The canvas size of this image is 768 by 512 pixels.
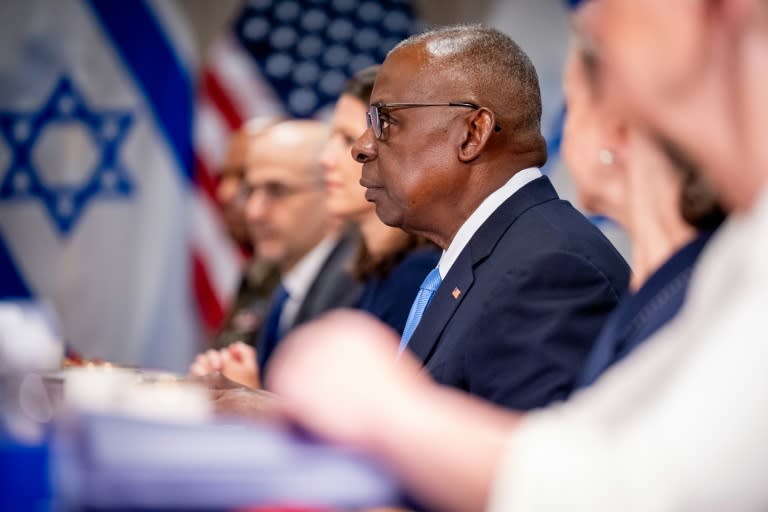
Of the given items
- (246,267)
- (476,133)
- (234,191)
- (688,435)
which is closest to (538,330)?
(476,133)

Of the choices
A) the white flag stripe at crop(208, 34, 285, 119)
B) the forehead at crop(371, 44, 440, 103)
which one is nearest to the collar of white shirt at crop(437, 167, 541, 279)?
the forehead at crop(371, 44, 440, 103)

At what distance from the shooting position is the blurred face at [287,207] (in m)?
4.97

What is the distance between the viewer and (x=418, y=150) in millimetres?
2498

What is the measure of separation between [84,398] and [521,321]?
801mm

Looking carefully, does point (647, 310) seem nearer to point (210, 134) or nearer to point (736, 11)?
point (736, 11)

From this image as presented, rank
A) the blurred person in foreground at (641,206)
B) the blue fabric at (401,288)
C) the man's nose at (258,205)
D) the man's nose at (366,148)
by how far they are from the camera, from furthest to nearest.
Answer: the man's nose at (258,205), the blue fabric at (401,288), the man's nose at (366,148), the blurred person in foreground at (641,206)

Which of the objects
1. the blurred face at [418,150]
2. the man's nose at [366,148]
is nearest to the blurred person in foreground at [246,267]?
the man's nose at [366,148]

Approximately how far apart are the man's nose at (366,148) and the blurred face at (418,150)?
52 millimetres

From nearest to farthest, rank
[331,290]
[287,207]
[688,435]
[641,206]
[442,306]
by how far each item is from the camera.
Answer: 1. [688,435]
2. [641,206]
3. [442,306]
4. [331,290]
5. [287,207]

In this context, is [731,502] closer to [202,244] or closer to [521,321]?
[521,321]

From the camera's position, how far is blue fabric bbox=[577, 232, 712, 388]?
1.43 metres

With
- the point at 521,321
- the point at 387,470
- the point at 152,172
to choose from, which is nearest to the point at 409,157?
the point at 521,321

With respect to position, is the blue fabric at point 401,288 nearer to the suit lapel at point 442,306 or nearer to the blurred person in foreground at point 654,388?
the suit lapel at point 442,306

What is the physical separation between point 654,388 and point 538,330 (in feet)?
3.58
